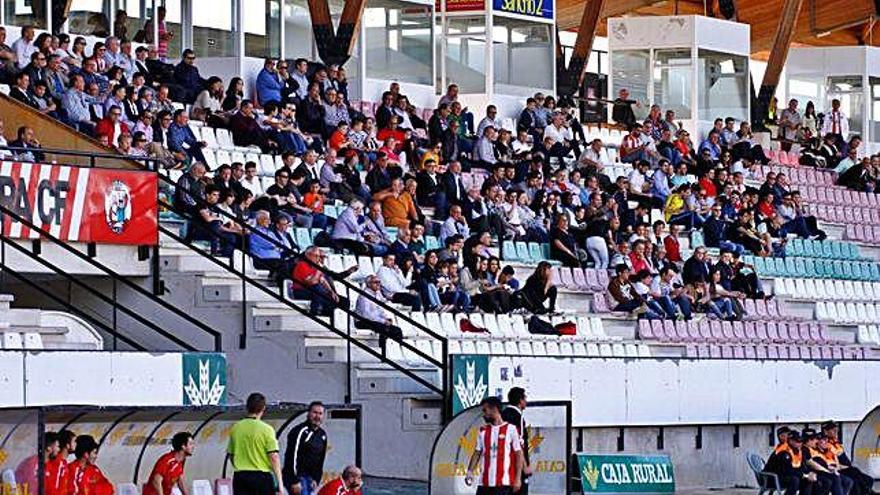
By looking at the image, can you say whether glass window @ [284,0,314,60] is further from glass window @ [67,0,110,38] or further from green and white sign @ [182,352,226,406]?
green and white sign @ [182,352,226,406]

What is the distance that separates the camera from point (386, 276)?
2395 cm

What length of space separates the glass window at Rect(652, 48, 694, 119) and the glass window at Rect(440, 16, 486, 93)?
5.64 m

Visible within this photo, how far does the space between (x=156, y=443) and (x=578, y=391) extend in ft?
23.0

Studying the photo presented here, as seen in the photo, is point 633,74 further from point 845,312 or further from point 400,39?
point 845,312

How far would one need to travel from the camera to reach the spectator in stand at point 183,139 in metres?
24.7

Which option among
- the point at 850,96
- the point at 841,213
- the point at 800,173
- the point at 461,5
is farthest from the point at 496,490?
the point at 850,96

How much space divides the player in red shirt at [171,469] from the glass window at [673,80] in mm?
24837

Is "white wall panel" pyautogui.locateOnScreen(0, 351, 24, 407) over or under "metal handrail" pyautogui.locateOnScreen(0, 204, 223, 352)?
under

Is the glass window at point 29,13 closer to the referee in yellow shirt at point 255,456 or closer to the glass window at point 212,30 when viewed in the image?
the glass window at point 212,30

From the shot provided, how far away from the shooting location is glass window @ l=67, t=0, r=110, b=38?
1129 inches

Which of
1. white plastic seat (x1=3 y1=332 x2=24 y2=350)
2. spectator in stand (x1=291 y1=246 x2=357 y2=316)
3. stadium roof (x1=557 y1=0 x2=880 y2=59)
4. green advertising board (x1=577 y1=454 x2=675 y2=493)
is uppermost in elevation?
stadium roof (x1=557 y1=0 x2=880 y2=59)

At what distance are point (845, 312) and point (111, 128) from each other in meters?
13.3

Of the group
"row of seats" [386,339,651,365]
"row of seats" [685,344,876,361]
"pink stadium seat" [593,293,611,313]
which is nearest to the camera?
"row of seats" [386,339,651,365]

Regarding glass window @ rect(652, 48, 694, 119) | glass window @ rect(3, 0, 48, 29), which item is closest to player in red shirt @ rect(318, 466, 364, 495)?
glass window @ rect(3, 0, 48, 29)
